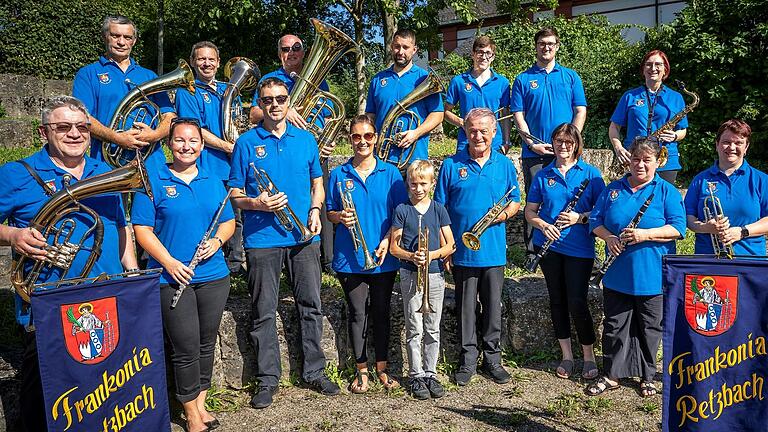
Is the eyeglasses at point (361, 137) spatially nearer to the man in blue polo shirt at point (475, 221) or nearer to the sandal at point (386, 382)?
the man in blue polo shirt at point (475, 221)

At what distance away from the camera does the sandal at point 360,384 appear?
4594 mm

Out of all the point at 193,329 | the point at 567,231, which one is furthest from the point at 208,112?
the point at 567,231

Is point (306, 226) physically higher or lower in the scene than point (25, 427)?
higher

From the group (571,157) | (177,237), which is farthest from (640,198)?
(177,237)

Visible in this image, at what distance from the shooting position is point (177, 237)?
12.5 feet

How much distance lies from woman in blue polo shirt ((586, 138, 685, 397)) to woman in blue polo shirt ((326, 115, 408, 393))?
4.74 ft

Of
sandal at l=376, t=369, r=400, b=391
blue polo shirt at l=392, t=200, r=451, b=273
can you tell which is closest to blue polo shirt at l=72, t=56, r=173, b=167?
blue polo shirt at l=392, t=200, r=451, b=273

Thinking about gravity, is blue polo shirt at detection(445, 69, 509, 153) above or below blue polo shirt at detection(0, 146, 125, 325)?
above

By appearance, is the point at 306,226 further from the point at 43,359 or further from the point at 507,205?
the point at 43,359

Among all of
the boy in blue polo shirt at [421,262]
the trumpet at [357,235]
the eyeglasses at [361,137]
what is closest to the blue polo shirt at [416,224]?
the boy in blue polo shirt at [421,262]

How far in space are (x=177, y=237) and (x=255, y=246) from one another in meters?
0.62

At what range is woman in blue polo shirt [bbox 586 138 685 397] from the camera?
4.25 meters

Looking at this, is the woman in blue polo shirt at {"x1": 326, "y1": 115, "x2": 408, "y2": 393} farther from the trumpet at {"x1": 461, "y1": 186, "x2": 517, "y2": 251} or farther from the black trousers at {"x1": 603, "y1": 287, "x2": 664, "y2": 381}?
the black trousers at {"x1": 603, "y1": 287, "x2": 664, "y2": 381}

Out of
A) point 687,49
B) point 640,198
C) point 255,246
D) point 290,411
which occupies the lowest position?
point 290,411
